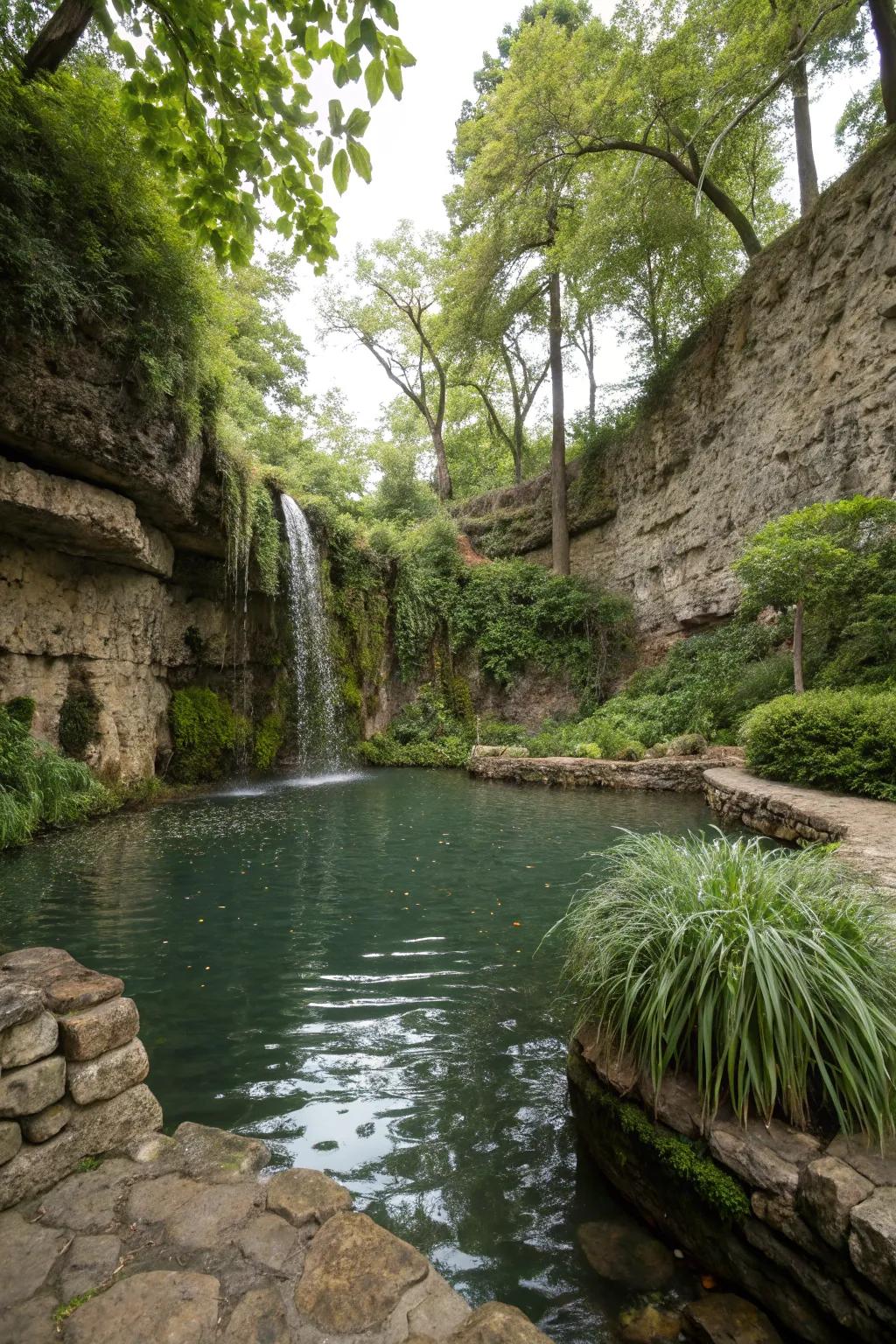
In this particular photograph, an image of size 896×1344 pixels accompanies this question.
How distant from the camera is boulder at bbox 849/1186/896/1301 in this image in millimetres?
1417

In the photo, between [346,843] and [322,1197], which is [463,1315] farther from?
[346,843]

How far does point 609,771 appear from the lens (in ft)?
35.6

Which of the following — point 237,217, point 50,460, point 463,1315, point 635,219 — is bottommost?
point 463,1315

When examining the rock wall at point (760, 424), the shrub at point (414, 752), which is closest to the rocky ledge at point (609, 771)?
the shrub at point (414, 752)

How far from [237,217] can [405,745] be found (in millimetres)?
13399

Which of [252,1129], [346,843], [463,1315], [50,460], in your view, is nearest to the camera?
[463,1315]

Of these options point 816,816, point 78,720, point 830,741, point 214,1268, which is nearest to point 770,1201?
point 214,1268

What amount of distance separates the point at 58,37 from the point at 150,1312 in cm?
985

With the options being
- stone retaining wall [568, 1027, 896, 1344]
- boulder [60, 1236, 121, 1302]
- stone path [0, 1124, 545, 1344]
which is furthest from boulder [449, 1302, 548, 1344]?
boulder [60, 1236, 121, 1302]

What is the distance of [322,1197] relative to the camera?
1748 mm

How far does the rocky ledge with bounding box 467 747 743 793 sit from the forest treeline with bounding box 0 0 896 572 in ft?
25.6

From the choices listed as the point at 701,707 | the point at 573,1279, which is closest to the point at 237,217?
the point at 573,1279

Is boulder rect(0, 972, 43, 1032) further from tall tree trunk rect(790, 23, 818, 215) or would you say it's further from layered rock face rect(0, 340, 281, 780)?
tall tree trunk rect(790, 23, 818, 215)

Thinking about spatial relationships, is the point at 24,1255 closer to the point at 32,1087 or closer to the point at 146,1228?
the point at 146,1228
